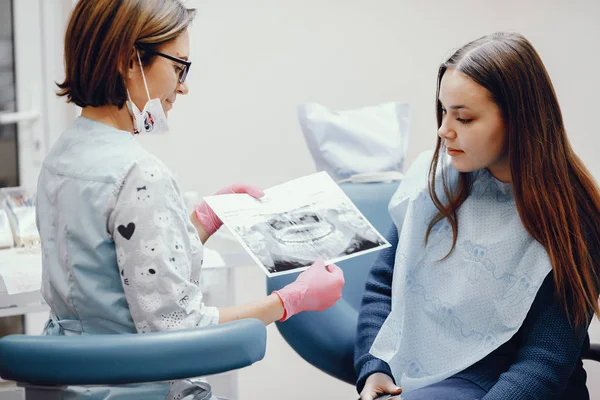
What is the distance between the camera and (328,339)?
1774 millimetres

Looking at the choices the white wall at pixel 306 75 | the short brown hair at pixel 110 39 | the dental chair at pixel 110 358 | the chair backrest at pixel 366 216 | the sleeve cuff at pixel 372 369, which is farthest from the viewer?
the white wall at pixel 306 75

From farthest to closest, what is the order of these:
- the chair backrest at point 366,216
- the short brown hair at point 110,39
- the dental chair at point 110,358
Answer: the chair backrest at point 366,216 → the short brown hair at point 110,39 → the dental chair at point 110,358

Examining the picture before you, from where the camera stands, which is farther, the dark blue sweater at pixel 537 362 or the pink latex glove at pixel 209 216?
the pink latex glove at pixel 209 216

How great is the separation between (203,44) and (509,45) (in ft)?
5.27

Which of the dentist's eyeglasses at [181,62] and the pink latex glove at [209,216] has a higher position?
the dentist's eyeglasses at [181,62]

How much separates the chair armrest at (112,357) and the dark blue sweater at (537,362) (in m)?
0.54

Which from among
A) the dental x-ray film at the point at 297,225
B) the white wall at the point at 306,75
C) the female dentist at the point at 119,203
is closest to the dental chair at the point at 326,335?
the dental x-ray film at the point at 297,225

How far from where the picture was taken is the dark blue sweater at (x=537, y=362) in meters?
1.36

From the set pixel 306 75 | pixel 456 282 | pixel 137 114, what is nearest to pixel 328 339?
pixel 456 282

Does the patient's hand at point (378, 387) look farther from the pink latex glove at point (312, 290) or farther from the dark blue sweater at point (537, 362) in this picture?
the pink latex glove at point (312, 290)

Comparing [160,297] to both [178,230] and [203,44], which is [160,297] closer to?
[178,230]

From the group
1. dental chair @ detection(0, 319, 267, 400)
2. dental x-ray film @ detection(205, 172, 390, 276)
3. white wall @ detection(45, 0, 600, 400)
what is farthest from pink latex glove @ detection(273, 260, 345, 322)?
white wall @ detection(45, 0, 600, 400)

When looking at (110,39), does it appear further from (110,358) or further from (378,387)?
(378,387)

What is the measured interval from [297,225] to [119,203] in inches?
17.3
